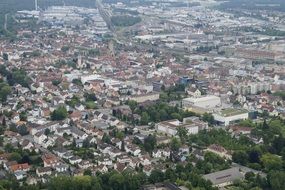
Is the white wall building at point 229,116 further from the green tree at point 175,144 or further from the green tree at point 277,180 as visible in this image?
the green tree at point 277,180

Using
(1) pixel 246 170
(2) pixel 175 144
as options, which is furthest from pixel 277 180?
(2) pixel 175 144

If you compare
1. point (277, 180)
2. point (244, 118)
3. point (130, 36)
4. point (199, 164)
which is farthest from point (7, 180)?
point (130, 36)

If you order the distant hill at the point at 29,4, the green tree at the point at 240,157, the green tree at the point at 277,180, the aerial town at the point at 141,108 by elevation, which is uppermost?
the green tree at the point at 277,180

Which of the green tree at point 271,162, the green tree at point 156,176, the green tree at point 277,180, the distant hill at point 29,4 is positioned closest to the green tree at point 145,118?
the green tree at point 271,162

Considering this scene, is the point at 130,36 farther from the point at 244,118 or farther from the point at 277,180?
the point at 277,180

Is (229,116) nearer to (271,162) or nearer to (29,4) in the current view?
(271,162)
